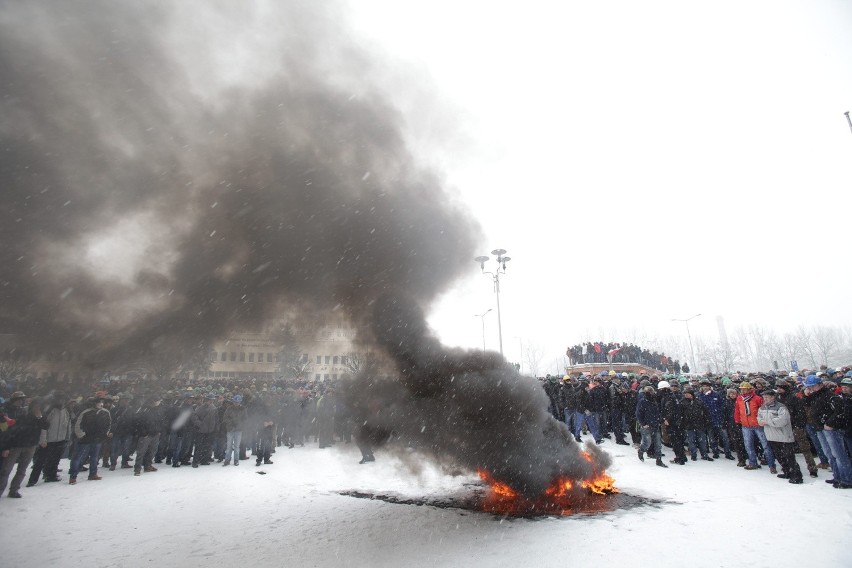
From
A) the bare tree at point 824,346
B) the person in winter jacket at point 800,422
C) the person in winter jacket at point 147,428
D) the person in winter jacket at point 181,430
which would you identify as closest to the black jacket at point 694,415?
the person in winter jacket at point 800,422

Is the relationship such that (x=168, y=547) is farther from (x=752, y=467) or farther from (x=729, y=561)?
(x=752, y=467)

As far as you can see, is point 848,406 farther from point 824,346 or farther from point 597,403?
point 824,346

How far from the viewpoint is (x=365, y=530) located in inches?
246

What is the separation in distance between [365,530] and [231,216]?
6812 millimetres

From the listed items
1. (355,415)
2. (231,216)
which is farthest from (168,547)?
(231,216)

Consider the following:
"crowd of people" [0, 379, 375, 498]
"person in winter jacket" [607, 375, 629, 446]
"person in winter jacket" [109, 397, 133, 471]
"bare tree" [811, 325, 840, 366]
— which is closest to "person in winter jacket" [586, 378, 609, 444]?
"person in winter jacket" [607, 375, 629, 446]

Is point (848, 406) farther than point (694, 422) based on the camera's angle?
No

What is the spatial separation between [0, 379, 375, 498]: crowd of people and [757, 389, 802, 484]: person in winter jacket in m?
8.46

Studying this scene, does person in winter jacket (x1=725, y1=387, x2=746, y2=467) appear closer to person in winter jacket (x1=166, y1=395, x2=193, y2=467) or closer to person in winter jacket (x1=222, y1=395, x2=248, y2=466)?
person in winter jacket (x1=222, y1=395, x2=248, y2=466)

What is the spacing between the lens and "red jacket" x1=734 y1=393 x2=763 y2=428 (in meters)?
9.30

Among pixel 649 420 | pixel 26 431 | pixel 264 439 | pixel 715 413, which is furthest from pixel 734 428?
pixel 26 431

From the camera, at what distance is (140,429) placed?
34.5ft

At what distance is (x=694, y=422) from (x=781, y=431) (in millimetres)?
2278

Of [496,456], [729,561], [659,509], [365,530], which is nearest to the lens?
[729,561]
